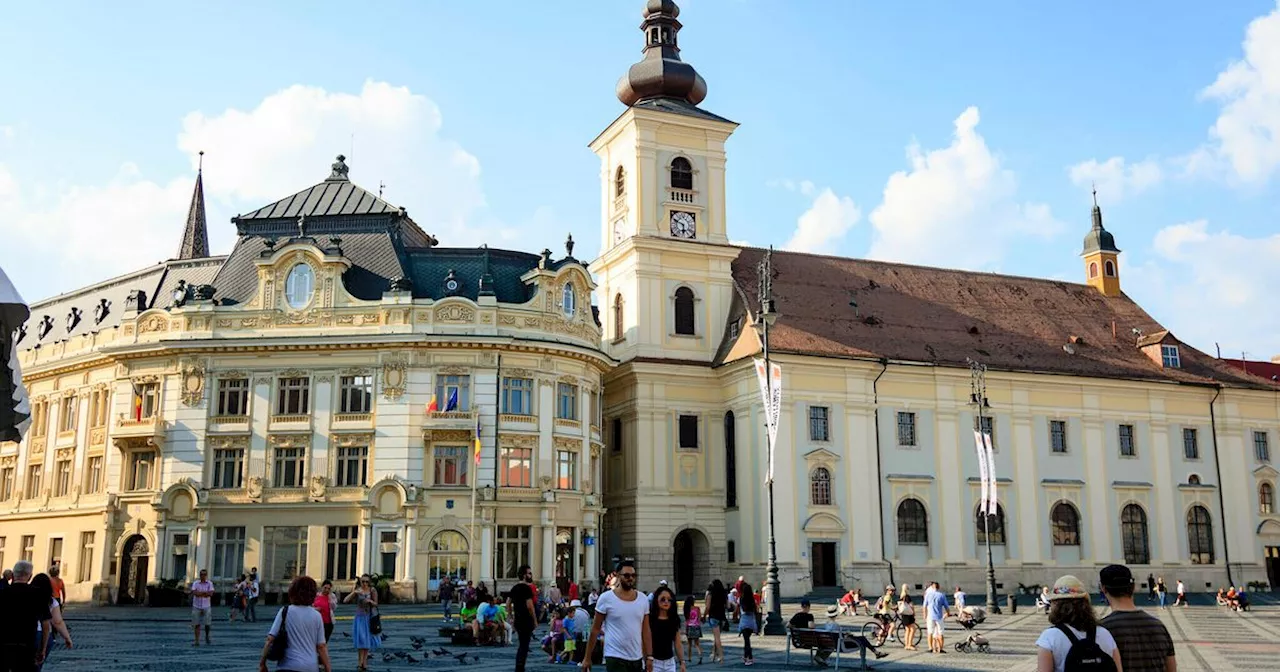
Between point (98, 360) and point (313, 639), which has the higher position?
point (98, 360)

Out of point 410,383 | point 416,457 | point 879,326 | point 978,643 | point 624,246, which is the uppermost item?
point 624,246

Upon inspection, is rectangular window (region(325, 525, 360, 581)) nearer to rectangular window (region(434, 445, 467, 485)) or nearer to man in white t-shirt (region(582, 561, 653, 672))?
rectangular window (region(434, 445, 467, 485))

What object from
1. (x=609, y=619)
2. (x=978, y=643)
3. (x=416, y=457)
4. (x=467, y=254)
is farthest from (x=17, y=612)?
(x=467, y=254)

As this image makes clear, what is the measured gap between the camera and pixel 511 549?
47.2m

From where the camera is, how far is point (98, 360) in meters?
51.1

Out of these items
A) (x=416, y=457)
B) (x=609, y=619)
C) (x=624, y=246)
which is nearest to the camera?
(x=609, y=619)

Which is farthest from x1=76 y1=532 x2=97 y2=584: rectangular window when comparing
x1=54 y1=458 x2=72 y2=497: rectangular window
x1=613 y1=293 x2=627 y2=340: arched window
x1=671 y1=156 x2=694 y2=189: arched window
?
x1=671 y1=156 x2=694 y2=189: arched window

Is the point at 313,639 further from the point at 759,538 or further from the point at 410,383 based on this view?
the point at 759,538

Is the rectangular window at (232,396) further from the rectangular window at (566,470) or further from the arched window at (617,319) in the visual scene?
the arched window at (617,319)

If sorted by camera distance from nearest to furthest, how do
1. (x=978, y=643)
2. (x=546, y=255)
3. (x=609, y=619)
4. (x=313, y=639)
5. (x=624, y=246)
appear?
(x=313, y=639) < (x=609, y=619) < (x=978, y=643) < (x=546, y=255) < (x=624, y=246)

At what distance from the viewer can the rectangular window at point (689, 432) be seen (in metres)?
56.0

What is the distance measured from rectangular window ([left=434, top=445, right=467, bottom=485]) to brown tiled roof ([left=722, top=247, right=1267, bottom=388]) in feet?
49.6

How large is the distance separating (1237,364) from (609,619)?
8122 centimetres

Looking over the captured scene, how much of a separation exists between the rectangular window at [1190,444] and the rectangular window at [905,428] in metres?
16.0
